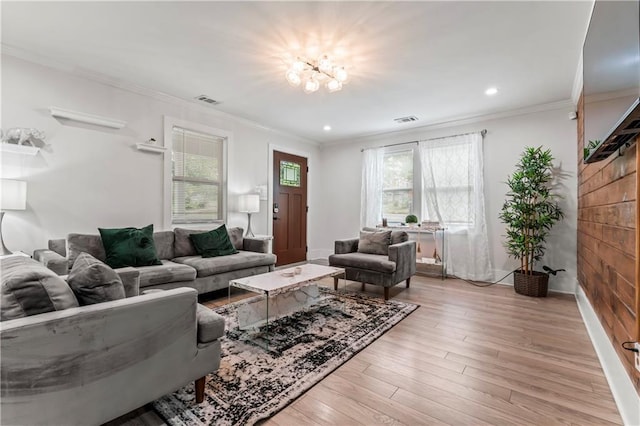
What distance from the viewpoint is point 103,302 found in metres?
1.35

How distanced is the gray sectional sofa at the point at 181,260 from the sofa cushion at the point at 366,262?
0.92 m

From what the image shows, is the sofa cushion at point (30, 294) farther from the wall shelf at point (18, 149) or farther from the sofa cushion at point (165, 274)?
the wall shelf at point (18, 149)

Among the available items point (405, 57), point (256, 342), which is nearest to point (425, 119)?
point (405, 57)

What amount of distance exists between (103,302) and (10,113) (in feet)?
8.98

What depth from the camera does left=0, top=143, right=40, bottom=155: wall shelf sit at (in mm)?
2633


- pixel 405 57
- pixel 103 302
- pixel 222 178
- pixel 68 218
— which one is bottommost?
pixel 103 302

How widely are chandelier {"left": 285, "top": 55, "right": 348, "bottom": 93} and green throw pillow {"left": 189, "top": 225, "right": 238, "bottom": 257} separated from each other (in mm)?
2173

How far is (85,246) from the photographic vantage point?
2904 mm

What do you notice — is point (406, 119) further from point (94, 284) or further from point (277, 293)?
point (94, 284)

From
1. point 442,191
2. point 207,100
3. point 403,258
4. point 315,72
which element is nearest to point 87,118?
point 207,100

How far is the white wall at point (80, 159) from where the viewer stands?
9.11 ft

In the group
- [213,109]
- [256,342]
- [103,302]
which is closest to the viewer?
[103,302]

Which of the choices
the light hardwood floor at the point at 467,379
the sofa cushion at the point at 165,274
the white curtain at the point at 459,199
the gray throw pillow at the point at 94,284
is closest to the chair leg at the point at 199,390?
the light hardwood floor at the point at 467,379

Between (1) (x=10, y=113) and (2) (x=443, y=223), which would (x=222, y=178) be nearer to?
(1) (x=10, y=113)
